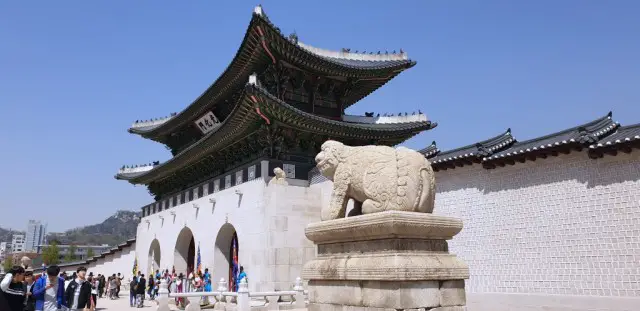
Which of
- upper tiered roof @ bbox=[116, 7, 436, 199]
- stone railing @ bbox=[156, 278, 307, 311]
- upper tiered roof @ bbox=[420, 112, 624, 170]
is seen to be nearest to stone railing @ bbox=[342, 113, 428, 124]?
upper tiered roof @ bbox=[116, 7, 436, 199]

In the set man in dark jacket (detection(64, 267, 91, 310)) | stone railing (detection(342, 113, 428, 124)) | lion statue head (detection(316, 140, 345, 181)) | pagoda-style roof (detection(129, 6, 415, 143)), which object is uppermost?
pagoda-style roof (detection(129, 6, 415, 143))

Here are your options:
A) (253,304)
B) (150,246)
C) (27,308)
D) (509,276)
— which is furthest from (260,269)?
(150,246)

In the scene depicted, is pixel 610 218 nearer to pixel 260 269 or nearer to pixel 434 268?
pixel 434 268

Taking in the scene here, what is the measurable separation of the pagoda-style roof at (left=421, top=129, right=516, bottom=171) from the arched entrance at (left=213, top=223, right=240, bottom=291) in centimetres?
1032

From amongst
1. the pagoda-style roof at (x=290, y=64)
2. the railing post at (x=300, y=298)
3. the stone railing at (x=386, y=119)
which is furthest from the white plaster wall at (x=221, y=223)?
the stone railing at (x=386, y=119)

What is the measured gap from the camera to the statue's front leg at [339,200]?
5543 mm

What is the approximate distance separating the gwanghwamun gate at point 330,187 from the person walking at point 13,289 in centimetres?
1095

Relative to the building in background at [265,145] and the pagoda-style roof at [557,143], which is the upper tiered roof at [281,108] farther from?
the pagoda-style roof at [557,143]

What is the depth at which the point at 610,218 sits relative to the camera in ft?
35.8

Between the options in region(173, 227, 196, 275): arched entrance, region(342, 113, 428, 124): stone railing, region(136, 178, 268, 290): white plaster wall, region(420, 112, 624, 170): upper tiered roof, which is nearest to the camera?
region(420, 112, 624, 170): upper tiered roof

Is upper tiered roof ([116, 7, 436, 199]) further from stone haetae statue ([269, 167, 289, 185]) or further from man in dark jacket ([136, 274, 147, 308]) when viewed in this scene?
man in dark jacket ([136, 274, 147, 308])

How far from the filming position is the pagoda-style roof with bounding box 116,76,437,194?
58.4ft

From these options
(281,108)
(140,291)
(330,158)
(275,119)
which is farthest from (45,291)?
(140,291)

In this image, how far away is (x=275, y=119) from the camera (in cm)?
1862
